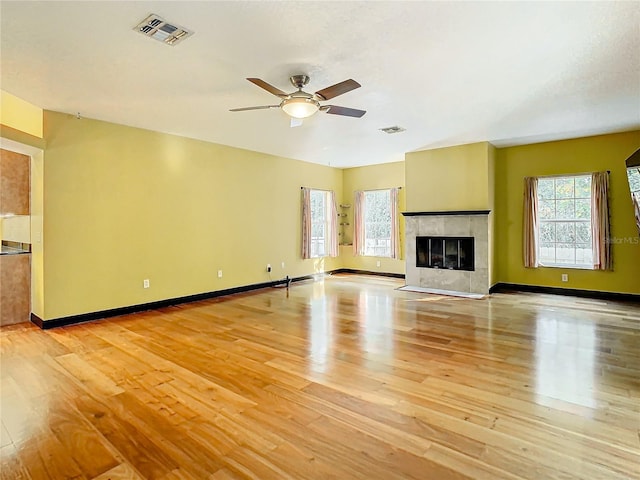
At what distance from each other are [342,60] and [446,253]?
185 inches

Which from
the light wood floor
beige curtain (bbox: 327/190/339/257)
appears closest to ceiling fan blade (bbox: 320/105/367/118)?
the light wood floor

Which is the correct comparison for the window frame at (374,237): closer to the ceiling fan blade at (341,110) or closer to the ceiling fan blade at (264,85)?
the ceiling fan blade at (341,110)

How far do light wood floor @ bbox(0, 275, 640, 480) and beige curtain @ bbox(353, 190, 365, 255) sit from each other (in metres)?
4.30

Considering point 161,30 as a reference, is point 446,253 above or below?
below

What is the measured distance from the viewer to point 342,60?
10.3ft

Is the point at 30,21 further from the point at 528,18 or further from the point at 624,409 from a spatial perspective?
the point at 624,409

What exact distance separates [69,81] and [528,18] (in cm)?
417

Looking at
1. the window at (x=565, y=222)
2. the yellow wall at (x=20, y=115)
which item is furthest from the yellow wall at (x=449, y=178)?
the yellow wall at (x=20, y=115)

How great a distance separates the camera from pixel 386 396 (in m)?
2.64

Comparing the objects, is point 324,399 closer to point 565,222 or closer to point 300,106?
point 300,106

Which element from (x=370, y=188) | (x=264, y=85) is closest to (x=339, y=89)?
(x=264, y=85)

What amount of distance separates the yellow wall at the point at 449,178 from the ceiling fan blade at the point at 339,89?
163 inches

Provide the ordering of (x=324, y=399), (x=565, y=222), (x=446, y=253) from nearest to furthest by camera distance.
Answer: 1. (x=324, y=399)
2. (x=565, y=222)
3. (x=446, y=253)

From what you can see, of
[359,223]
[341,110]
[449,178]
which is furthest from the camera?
[359,223]
